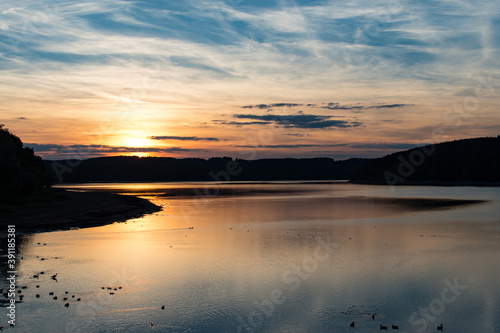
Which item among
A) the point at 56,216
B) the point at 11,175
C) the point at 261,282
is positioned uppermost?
the point at 11,175

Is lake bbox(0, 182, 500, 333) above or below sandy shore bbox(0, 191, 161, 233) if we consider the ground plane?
above

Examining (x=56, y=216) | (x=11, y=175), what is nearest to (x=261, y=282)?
(x=56, y=216)

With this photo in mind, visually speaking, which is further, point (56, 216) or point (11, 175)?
point (11, 175)

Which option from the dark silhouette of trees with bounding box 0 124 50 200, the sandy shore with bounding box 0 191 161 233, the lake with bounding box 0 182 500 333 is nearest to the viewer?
the lake with bounding box 0 182 500 333

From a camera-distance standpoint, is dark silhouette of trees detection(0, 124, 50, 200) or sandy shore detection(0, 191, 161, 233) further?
dark silhouette of trees detection(0, 124, 50, 200)

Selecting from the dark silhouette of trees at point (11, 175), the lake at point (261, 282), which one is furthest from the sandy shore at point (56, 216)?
the lake at point (261, 282)

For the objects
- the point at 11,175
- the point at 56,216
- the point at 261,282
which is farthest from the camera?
the point at 11,175

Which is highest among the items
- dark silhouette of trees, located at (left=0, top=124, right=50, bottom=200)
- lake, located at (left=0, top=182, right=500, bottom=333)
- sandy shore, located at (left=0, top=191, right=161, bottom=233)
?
dark silhouette of trees, located at (left=0, top=124, right=50, bottom=200)

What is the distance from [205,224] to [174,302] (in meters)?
29.1

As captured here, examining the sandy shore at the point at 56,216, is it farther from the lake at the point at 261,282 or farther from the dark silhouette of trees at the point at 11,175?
the lake at the point at 261,282

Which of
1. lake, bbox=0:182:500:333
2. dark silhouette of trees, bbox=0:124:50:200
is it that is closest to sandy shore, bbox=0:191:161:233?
dark silhouette of trees, bbox=0:124:50:200

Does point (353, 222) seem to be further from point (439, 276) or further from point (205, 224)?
point (439, 276)

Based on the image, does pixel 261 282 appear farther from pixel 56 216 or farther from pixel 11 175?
pixel 11 175

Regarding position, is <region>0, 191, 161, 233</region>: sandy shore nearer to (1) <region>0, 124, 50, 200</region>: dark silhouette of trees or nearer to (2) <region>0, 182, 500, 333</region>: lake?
(1) <region>0, 124, 50, 200</region>: dark silhouette of trees
